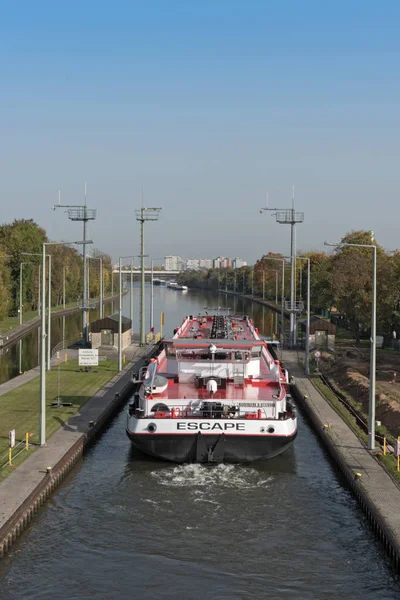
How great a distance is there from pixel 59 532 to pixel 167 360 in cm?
1760

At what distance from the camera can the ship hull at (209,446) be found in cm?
3142

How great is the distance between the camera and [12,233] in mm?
120062

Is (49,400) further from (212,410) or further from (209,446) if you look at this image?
(209,446)

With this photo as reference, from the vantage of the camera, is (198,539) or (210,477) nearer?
(198,539)

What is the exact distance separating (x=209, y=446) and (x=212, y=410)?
5.36ft

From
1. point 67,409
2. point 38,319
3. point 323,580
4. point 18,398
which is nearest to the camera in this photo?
point 323,580

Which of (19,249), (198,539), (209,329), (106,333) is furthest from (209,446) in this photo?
(19,249)

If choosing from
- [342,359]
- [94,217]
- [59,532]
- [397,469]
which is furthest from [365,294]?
[59,532]

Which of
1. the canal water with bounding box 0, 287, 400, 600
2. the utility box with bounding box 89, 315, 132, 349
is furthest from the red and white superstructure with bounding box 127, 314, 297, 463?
the utility box with bounding box 89, 315, 132, 349

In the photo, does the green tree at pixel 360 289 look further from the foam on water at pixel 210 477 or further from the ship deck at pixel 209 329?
the foam on water at pixel 210 477

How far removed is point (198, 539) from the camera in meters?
24.0

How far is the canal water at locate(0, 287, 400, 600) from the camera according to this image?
20828 mm

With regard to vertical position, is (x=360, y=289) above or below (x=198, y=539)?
above

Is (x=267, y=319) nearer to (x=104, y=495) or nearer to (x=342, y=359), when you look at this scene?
(x=342, y=359)
